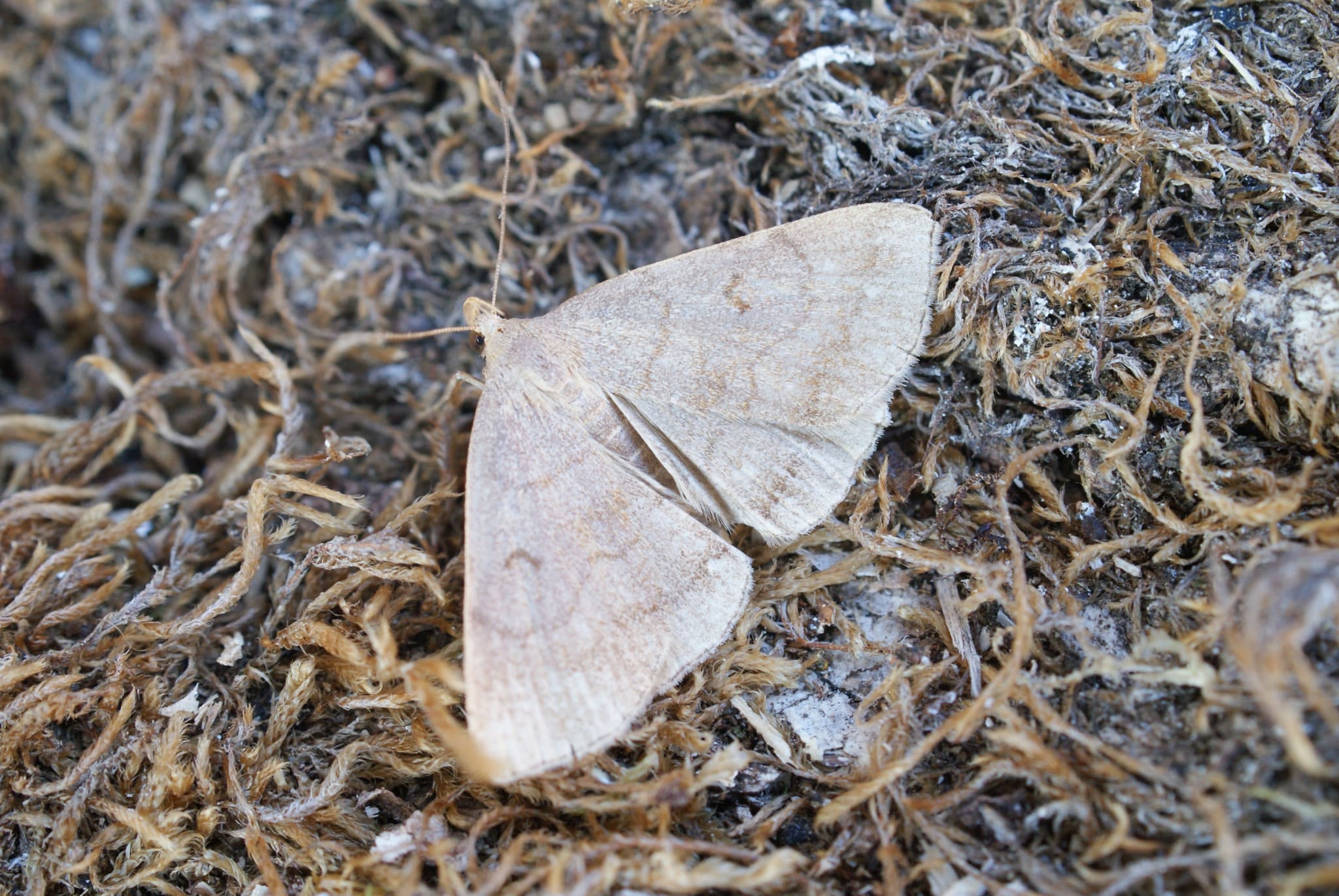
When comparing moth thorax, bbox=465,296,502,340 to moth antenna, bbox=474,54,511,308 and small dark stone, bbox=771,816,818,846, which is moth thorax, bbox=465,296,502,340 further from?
small dark stone, bbox=771,816,818,846

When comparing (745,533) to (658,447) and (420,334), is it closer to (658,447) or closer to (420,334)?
(658,447)

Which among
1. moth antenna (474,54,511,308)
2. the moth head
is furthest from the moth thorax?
moth antenna (474,54,511,308)

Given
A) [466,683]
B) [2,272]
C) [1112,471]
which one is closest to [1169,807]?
[1112,471]

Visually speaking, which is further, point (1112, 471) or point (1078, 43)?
point (1078, 43)

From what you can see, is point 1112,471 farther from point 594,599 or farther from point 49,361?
point 49,361

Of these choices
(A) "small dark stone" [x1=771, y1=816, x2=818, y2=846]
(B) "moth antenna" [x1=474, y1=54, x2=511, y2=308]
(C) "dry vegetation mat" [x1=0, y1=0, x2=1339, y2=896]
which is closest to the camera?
(C) "dry vegetation mat" [x1=0, y1=0, x2=1339, y2=896]

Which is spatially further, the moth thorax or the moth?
the moth thorax
